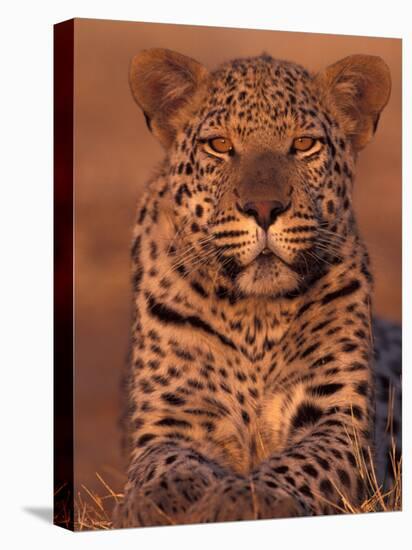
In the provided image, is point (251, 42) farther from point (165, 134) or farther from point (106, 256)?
point (106, 256)

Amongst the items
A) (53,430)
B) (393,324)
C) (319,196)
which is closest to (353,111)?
(319,196)

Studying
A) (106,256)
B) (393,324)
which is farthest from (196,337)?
(393,324)

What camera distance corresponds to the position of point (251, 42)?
7.91 meters

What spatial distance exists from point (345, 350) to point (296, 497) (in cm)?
85

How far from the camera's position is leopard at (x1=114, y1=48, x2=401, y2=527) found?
24.8 ft

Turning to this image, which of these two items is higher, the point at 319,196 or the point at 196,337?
the point at 319,196

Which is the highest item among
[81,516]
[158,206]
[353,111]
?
[353,111]

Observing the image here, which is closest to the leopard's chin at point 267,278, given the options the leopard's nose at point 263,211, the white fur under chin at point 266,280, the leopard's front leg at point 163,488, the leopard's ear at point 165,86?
the white fur under chin at point 266,280

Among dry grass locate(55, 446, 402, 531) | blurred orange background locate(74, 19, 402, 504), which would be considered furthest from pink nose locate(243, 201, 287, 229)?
dry grass locate(55, 446, 402, 531)

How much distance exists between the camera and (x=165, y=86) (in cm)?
780

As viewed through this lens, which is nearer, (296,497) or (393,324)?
(296,497)

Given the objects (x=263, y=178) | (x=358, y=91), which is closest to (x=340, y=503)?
(x=263, y=178)

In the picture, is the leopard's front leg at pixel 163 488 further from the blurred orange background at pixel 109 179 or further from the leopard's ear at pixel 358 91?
the leopard's ear at pixel 358 91

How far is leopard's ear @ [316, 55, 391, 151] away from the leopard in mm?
14
